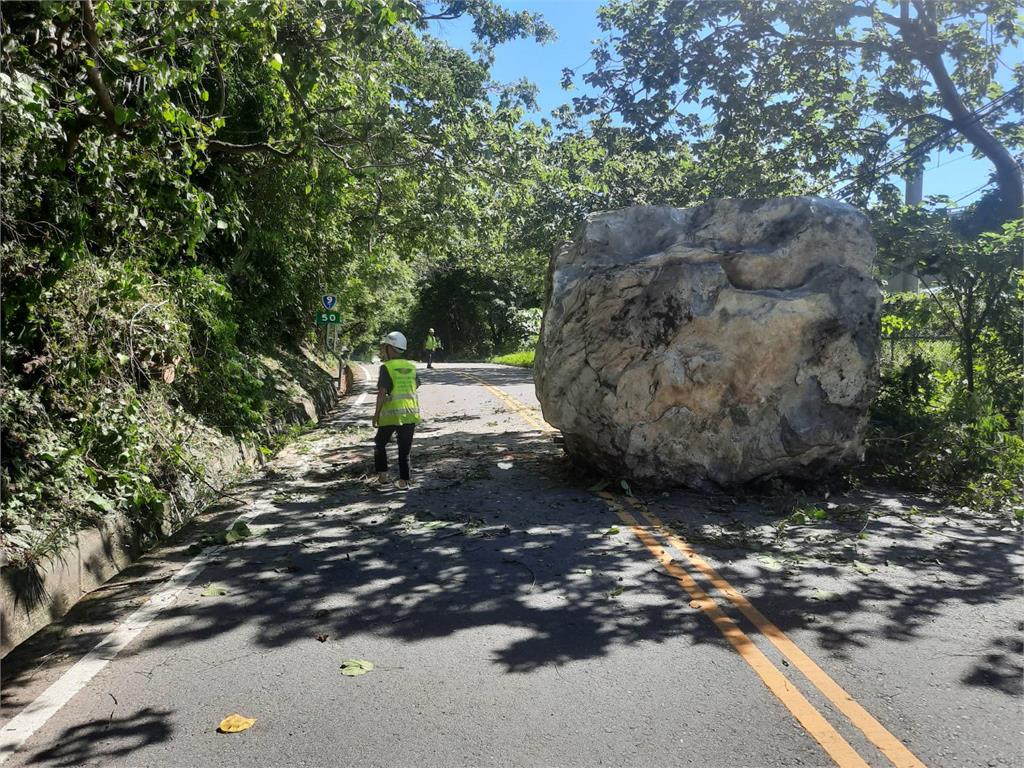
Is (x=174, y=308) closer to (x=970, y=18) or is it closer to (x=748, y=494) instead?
(x=748, y=494)

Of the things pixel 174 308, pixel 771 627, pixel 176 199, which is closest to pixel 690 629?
pixel 771 627

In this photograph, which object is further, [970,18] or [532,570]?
[970,18]

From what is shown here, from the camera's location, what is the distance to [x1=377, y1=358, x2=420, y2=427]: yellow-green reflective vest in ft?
29.6

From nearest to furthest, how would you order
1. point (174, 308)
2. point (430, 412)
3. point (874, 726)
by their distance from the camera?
point (874, 726)
point (174, 308)
point (430, 412)

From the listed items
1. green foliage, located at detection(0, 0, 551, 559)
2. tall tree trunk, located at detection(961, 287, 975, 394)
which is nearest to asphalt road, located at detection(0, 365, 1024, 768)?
green foliage, located at detection(0, 0, 551, 559)

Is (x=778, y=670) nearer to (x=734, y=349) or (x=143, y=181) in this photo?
(x=734, y=349)

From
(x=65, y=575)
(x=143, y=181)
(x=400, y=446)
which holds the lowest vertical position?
(x=65, y=575)

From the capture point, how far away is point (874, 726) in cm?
349

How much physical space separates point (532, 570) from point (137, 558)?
3283mm

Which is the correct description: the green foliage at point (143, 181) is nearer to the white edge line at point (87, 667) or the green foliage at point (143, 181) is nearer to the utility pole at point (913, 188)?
the white edge line at point (87, 667)

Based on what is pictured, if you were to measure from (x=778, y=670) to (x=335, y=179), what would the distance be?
11253 millimetres

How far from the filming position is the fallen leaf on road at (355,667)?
4016 mm

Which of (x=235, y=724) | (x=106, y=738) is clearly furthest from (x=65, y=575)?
(x=235, y=724)

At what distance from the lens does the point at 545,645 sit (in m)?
4.39
